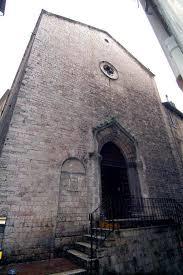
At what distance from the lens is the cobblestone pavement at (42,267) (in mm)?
3515

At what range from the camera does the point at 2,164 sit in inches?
191

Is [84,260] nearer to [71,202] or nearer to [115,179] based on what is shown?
[71,202]

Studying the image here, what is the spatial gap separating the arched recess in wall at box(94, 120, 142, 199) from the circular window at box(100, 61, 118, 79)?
11.8ft

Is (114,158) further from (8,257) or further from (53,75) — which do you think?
(8,257)

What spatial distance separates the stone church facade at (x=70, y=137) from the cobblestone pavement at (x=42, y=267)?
0.30m

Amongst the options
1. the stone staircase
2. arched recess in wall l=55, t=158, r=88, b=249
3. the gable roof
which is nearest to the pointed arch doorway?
arched recess in wall l=55, t=158, r=88, b=249

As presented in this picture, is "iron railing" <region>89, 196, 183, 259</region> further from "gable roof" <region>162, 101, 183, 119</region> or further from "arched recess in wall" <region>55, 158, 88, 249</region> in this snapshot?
"gable roof" <region>162, 101, 183, 119</region>

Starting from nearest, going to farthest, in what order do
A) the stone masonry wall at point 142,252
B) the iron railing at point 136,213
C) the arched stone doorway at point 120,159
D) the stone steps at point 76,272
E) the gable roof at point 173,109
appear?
the stone steps at point 76,272 → the stone masonry wall at point 142,252 → the iron railing at point 136,213 → the arched stone doorway at point 120,159 → the gable roof at point 173,109

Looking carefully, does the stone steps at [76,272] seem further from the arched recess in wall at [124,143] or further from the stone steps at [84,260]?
the arched recess in wall at [124,143]

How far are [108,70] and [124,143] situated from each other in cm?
495

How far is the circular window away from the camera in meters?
10.0

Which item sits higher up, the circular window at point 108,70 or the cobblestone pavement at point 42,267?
the circular window at point 108,70

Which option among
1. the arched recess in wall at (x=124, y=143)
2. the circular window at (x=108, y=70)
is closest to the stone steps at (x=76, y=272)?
the arched recess in wall at (x=124, y=143)

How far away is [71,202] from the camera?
18.2ft
